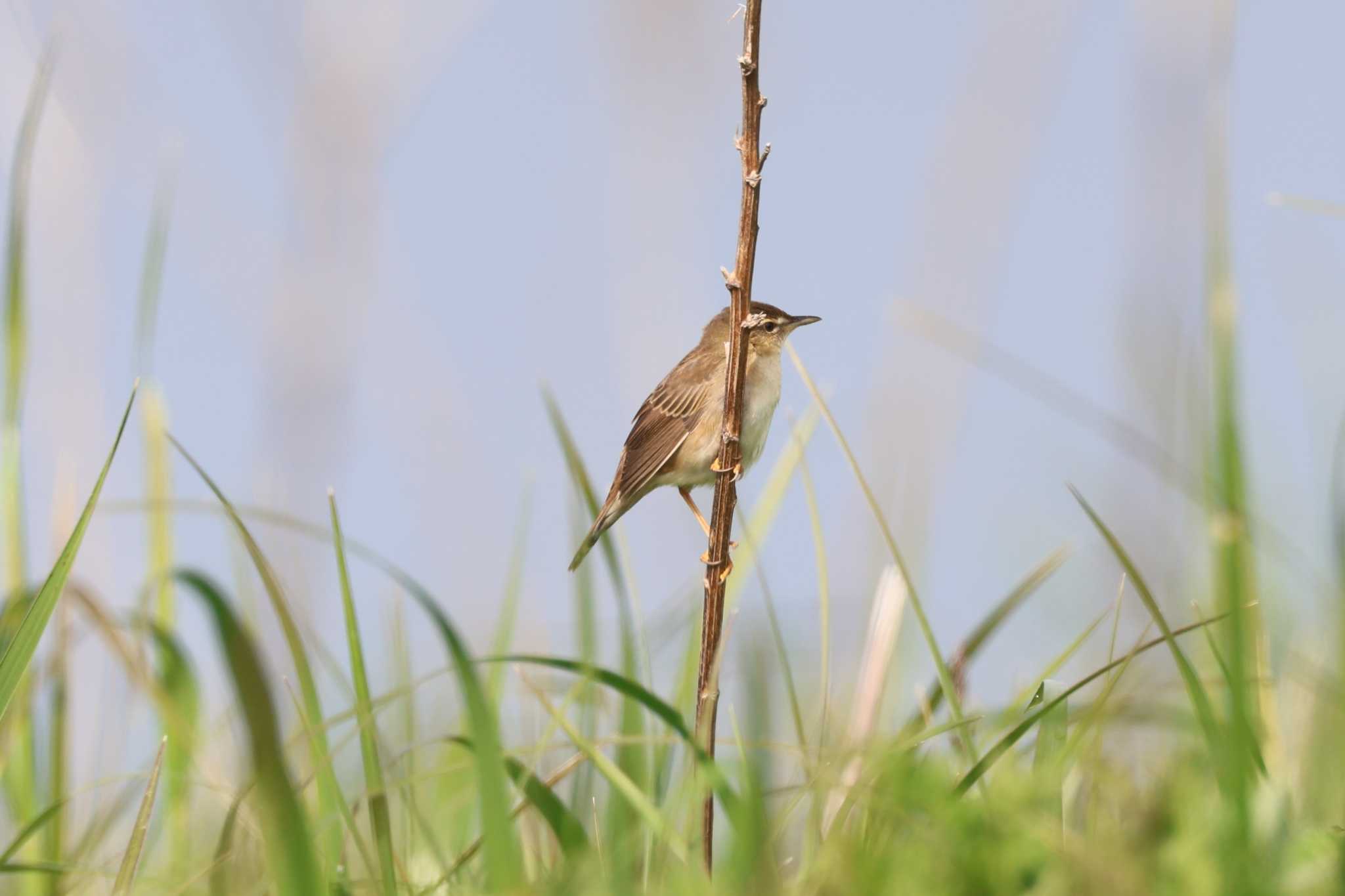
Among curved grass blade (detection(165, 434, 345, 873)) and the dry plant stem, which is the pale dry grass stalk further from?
curved grass blade (detection(165, 434, 345, 873))

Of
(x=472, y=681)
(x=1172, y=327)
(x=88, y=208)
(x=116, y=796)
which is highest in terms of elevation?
(x=88, y=208)

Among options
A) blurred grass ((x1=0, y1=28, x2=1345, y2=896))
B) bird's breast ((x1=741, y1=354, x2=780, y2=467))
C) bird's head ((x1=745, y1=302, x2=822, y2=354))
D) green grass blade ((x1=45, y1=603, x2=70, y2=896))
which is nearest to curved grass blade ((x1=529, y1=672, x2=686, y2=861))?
blurred grass ((x1=0, y1=28, x2=1345, y2=896))

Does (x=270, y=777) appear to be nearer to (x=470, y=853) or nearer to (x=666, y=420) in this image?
(x=470, y=853)

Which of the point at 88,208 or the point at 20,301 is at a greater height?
the point at 88,208

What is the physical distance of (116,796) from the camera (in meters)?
3.45

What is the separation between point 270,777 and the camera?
61.8 inches

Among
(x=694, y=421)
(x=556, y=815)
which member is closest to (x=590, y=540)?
(x=556, y=815)

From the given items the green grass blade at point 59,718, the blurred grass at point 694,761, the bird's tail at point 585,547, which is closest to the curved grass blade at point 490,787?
the blurred grass at point 694,761

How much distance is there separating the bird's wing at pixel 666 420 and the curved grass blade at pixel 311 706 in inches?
110

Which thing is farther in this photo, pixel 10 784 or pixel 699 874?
pixel 10 784

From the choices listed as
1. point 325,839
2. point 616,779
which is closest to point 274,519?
point 325,839

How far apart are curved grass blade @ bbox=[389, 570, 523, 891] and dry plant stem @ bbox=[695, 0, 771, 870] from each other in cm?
41

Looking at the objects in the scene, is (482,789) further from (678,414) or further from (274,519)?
(678,414)

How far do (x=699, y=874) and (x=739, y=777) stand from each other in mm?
378
